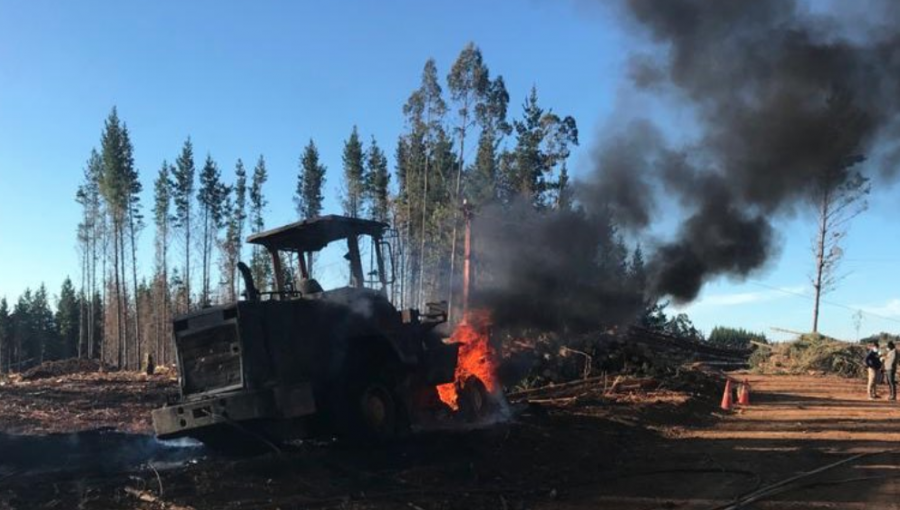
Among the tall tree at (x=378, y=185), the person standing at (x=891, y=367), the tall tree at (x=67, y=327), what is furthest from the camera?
the tall tree at (x=67, y=327)

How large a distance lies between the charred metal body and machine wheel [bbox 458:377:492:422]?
147cm

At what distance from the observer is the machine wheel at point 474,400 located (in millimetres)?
14070

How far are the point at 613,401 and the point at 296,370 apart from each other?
1009cm

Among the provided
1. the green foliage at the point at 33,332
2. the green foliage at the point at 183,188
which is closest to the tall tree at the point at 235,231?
the green foliage at the point at 183,188

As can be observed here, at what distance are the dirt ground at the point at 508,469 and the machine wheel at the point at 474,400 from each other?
0.73 meters

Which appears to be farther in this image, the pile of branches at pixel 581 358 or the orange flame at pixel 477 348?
the pile of branches at pixel 581 358

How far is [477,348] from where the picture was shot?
15.5m

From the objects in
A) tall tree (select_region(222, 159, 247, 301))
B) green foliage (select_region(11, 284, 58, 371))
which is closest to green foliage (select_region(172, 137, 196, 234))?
tall tree (select_region(222, 159, 247, 301))

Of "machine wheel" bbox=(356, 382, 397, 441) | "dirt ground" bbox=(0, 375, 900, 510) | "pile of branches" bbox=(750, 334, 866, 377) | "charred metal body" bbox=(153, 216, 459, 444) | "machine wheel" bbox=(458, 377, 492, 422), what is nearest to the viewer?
"dirt ground" bbox=(0, 375, 900, 510)

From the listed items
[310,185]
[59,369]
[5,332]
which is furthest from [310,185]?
[5,332]

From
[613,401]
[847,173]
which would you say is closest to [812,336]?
[613,401]

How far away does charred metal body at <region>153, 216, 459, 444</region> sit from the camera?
9688 millimetres

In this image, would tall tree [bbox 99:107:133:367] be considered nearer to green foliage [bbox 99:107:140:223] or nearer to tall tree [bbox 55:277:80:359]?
green foliage [bbox 99:107:140:223]

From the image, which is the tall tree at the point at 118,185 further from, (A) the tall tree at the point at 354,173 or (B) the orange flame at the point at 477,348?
(B) the orange flame at the point at 477,348
